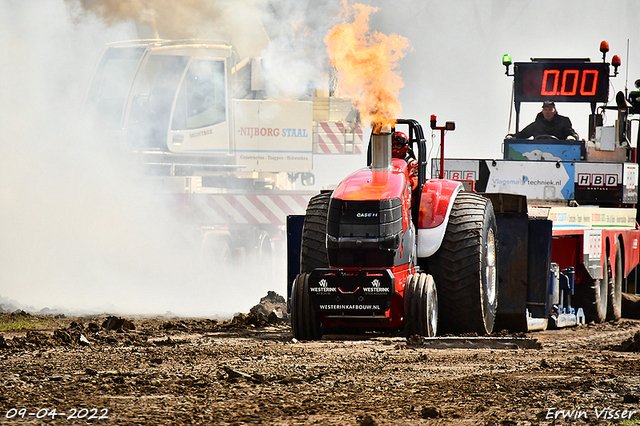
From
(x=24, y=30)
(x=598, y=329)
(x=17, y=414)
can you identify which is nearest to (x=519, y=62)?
(x=598, y=329)

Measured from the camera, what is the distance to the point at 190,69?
54.5 feet

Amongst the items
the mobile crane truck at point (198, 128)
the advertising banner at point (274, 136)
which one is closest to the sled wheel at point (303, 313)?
the mobile crane truck at point (198, 128)

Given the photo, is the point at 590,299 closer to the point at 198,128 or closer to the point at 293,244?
the point at 293,244

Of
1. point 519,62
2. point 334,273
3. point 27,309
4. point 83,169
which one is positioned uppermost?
point 519,62

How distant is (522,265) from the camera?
9.13 m

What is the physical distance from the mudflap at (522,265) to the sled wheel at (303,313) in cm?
241

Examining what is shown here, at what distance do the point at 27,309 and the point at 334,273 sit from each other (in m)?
6.05

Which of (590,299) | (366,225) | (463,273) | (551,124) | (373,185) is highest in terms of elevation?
(551,124)

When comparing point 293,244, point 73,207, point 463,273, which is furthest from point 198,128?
point 463,273

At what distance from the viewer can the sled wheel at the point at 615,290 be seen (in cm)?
1223

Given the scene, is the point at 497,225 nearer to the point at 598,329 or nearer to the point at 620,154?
the point at 598,329

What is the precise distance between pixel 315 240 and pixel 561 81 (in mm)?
7598

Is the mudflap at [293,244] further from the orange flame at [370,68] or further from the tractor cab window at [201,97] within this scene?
the tractor cab window at [201,97]

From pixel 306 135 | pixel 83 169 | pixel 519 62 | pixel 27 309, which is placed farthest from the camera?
pixel 306 135
